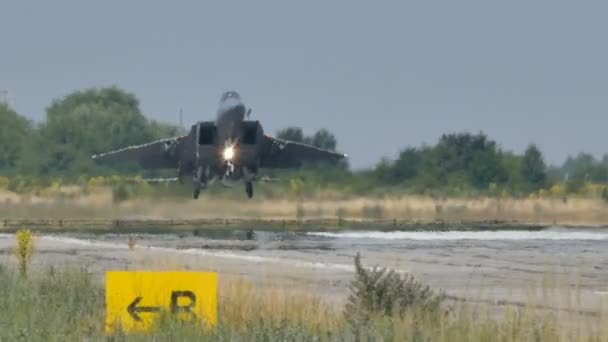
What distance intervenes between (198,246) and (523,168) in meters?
43.7

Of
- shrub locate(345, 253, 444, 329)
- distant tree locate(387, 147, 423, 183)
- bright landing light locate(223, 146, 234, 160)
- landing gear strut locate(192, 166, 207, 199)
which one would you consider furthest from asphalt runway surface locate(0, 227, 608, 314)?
distant tree locate(387, 147, 423, 183)

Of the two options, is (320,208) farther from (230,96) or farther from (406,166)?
(406,166)

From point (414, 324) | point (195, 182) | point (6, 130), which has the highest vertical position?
point (6, 130)

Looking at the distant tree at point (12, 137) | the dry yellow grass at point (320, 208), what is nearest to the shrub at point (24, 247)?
the dry yellow grass at point (320, 208)

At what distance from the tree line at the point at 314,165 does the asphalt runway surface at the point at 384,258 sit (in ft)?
52.5

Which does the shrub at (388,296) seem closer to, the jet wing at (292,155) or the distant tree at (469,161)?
the jet wing at (292,155)

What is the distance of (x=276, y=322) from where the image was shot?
41.2 ft

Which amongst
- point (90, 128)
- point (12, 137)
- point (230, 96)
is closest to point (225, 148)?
point (230, 96)

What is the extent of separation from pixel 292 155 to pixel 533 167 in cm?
2181

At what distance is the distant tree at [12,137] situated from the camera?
305ft

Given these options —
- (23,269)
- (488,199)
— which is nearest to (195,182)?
(488,199)

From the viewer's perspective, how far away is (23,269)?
1892 cm

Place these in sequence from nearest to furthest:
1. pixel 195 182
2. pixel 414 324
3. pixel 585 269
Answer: pixel 414 324 < pixel 585 269 < pixel 195 182

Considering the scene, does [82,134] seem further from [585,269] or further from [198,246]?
[585,269]
